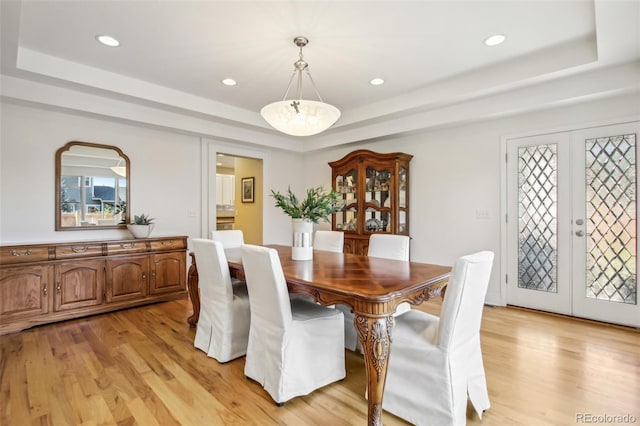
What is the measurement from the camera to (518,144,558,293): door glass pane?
350 centimetres

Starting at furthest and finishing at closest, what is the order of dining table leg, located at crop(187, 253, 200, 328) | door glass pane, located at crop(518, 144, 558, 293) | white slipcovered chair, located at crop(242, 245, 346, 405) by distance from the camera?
door glass pane, located at crop(518, 144, 558, 293), dining table leg, located at crop(187, 253, 200, 328), white slipcovered chair, located at crop(242, 245, 346, 405)

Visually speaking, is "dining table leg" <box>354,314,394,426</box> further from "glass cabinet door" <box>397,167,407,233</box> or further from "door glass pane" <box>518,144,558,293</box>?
"glass cabinet door" <box>397,167,407,233</box>

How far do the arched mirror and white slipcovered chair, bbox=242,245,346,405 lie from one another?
107 inches

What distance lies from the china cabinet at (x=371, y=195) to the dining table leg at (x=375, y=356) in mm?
2885

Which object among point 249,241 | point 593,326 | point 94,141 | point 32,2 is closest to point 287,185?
point 249,241

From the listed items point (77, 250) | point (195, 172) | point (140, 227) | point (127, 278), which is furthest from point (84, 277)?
point (195, 172)

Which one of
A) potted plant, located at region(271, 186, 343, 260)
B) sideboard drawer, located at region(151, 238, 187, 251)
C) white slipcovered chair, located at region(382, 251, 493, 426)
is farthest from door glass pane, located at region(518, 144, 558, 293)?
sideboard drawer, located at region(151, 238, 187, 251)

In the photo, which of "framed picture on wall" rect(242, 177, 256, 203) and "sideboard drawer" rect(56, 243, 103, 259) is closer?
"sideboard drawer" rect(56, 243, 103, 259)

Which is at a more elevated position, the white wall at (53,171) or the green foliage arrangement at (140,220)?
the white wall at (53,171)

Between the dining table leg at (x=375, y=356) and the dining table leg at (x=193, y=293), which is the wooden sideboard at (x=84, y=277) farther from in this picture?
the dining table leg at (x=375, y=356)

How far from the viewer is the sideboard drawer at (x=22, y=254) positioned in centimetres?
299

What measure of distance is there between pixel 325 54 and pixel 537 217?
114 inches

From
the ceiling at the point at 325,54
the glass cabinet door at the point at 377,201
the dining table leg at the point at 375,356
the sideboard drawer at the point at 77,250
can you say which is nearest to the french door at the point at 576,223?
the ceiling at the point at 325,54

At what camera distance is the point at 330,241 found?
3635 mm
